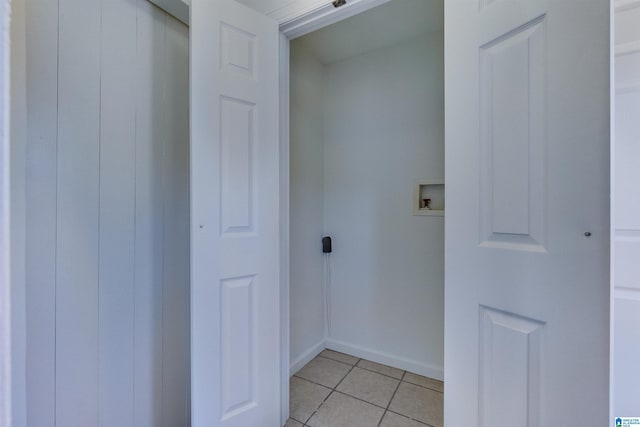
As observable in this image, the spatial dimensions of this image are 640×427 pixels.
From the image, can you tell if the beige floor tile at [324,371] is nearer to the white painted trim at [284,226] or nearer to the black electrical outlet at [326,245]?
the white painted trim at [284,226]

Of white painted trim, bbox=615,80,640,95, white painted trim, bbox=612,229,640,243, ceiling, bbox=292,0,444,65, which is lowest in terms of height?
white painted trim, bbox=612,229,640,243

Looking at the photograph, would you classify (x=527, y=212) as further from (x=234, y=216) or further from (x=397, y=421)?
(x=397, y=421)

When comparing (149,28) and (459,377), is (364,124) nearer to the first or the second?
(149,28)

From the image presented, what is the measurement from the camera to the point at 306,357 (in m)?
1.99

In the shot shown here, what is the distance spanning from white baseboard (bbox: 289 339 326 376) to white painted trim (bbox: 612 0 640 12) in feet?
7.89

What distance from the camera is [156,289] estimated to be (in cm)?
112

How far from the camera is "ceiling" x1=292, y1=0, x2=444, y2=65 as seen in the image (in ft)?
5.07

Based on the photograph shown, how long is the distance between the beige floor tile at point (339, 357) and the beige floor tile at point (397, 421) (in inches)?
21.9

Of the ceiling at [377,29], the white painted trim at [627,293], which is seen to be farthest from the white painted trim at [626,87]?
the ceiling at [377,29]

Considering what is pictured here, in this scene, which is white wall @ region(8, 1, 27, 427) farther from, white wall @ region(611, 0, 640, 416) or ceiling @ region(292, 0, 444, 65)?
white wall @ region(611, 0, 640, 416)

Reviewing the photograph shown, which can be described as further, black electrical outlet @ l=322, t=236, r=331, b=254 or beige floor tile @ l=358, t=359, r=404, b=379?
black electrical outlet @ l=322, t=236, r=331, b=254

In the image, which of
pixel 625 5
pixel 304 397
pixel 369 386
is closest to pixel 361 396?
pixel 369 386

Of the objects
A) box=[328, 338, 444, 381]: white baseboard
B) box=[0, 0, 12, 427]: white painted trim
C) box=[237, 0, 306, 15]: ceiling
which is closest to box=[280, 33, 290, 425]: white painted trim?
box=[237, 0, 306, 15]: ceiling

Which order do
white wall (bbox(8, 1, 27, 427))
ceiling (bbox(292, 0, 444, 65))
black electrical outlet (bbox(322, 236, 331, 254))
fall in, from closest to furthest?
white wall (bbox(8, 1, 27, 427)) < ceiling (bbox(292, 0, 444, 65)) < black electrical outlet (bbox(322, 236, 331, 254))
